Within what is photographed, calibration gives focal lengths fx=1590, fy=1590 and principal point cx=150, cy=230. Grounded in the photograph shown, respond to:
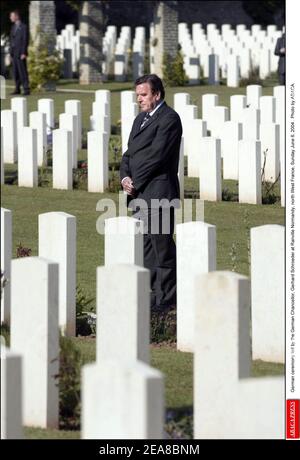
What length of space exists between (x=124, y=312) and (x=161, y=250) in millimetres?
3607

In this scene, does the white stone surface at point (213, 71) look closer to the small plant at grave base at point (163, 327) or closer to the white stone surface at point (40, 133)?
the white stone surface at point (40, 133)

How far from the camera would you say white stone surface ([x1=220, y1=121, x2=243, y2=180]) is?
17484 mm

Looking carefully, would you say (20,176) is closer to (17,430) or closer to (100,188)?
(100,188)

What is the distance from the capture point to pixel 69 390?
309 inches

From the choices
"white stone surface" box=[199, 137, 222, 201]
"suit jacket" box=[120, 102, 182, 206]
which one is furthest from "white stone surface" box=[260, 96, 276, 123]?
"suit jacket" box=[120, 102, 182, 206]

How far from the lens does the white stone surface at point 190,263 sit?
9141 millimetres

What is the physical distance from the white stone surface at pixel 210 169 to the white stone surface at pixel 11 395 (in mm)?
9375

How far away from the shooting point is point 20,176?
17.4m

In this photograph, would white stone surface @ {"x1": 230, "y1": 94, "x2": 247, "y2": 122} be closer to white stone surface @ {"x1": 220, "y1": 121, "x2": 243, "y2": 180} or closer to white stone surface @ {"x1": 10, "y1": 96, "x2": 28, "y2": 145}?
white stone surface @ {"x1": 220, "y1": 121, "x2": 243, "y2": 180}

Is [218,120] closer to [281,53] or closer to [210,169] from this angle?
[210,169]

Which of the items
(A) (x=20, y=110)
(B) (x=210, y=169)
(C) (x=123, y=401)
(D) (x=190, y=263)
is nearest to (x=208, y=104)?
(A) (x=20, y=110)

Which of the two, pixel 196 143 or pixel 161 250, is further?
pixel 196 143

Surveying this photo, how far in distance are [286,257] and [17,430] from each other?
2.63 metres

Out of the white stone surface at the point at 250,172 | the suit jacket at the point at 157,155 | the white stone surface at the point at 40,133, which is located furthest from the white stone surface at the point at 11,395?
the white stone surface at the point at 40,133
